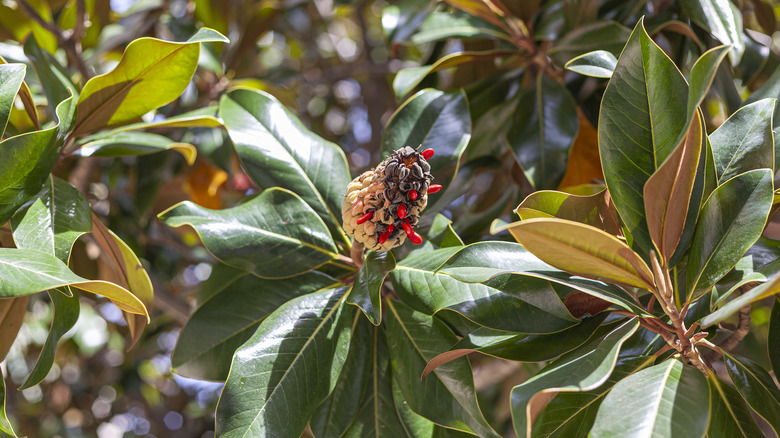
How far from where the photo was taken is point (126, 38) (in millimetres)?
1728

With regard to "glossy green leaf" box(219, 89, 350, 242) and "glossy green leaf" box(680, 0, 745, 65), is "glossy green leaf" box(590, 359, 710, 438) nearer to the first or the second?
"glossy green leaf" box(219, 89, 350, 242)

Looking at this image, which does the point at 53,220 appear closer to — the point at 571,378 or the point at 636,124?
the point at 571,378

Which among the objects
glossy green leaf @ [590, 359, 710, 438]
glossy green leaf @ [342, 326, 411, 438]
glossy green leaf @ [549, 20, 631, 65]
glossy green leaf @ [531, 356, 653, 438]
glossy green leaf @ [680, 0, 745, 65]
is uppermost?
glossy green leaf @ [680, 0, 745, 65]

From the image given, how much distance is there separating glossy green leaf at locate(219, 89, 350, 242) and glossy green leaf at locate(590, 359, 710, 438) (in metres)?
0.59

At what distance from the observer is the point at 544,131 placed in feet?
4.21

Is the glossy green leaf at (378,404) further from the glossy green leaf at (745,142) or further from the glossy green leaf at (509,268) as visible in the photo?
the glossy green leaf at (745,142)

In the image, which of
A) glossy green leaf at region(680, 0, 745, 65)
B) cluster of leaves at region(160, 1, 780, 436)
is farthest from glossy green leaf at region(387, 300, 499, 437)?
glossy green leaf at region(680, 0, 745, 65)

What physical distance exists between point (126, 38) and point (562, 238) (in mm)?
1555

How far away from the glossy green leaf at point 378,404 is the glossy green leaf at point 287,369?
4.4 inches

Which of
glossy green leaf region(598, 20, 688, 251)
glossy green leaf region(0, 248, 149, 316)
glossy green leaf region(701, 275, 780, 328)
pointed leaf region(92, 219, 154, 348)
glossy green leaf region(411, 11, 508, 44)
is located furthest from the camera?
glossy green leaf region(411, 11, 508, 44)

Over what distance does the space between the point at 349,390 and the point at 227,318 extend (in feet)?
0.90

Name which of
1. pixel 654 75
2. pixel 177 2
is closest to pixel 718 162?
pixel 654 75

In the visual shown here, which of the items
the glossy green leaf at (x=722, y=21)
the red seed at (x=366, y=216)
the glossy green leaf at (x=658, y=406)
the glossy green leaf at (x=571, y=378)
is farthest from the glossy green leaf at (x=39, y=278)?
the glossy green leaf at (x=722, y=21)

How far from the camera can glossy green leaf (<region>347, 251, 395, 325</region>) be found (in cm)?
85
